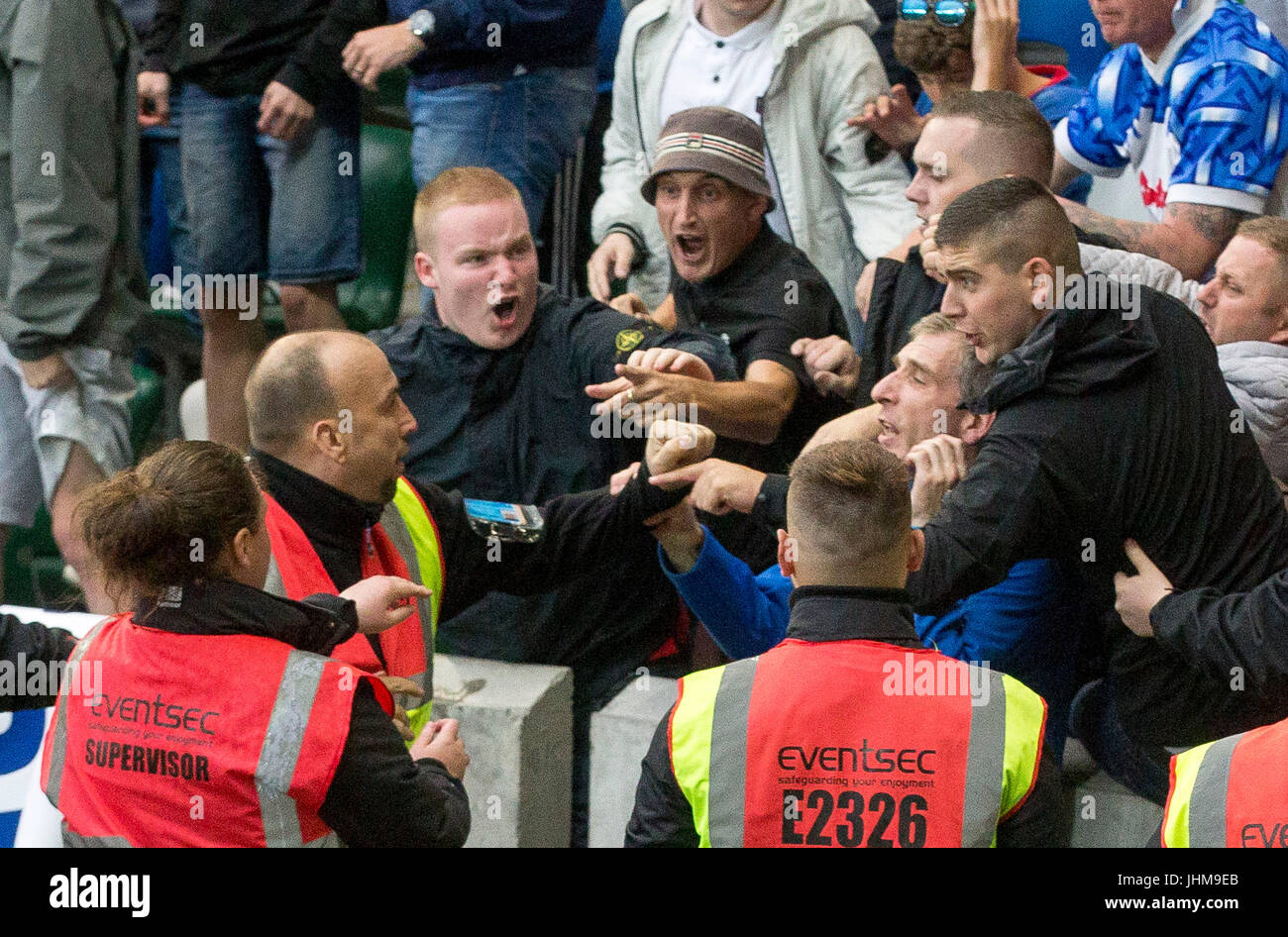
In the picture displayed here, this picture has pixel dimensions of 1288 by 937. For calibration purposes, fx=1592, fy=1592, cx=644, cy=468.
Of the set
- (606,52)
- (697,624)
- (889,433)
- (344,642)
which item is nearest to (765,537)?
(697,624)

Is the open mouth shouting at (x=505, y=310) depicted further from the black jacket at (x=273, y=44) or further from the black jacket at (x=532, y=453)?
the black jacket at (x=273, y=44)

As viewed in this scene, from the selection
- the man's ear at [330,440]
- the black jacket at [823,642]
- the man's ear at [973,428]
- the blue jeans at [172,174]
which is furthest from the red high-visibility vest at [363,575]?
the blue jeans at [172,174]

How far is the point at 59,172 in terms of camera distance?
518 cm

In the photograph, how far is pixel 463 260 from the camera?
14.4ft

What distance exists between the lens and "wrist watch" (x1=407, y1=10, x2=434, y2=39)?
5262mm

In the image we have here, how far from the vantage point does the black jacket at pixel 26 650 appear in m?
3.22

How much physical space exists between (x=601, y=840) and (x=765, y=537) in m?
0.91

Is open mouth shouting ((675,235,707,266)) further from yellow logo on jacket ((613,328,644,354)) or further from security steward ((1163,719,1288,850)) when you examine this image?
security steward ((1163,719,1288,850))

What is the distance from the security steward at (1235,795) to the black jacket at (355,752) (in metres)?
1.20

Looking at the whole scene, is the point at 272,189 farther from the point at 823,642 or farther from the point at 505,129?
the point at 823,642

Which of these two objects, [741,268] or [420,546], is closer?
[420,546]

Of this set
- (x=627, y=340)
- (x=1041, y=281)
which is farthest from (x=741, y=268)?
(x=1041, y=281)

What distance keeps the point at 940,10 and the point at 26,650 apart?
3.20 m

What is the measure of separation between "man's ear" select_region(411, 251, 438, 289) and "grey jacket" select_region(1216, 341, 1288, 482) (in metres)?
2.11
